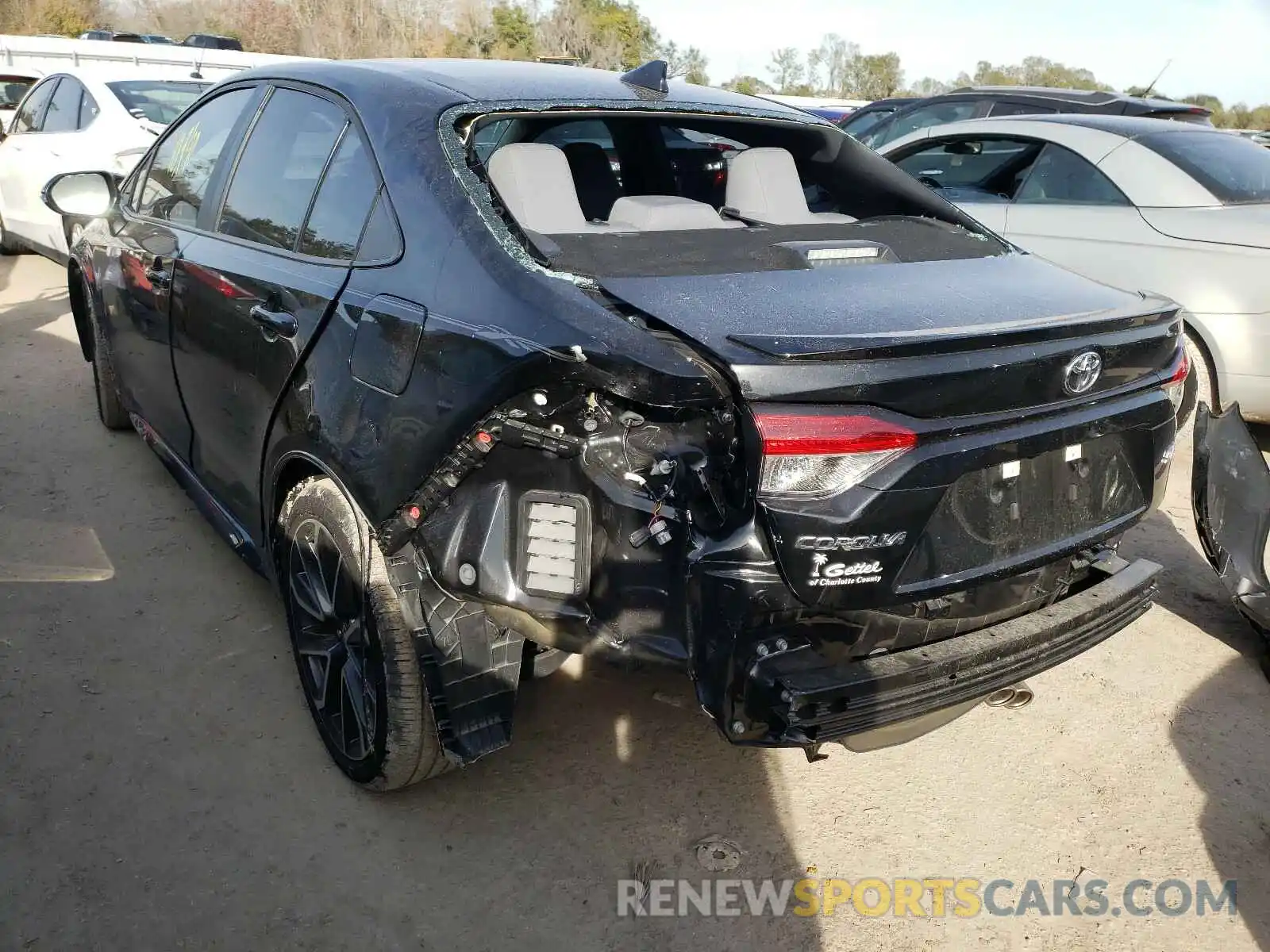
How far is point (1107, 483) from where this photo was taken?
2316 millimetres

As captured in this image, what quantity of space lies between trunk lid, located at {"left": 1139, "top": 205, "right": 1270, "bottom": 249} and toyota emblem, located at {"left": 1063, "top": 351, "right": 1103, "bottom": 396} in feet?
9.93

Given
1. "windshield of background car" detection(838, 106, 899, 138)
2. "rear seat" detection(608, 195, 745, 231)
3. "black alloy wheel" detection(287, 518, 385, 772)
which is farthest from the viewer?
"windshield of background car" detection(838, 106, 899, 138)

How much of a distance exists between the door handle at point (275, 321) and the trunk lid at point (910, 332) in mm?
888

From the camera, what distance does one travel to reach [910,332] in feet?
6.40

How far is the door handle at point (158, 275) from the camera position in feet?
10.9

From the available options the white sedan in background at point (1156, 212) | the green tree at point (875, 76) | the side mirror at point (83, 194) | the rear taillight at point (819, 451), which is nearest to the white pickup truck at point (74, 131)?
the side mirror at point (83, 194)

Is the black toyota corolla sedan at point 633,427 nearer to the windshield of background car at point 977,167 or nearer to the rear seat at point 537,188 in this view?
the rear seat at point 537,188

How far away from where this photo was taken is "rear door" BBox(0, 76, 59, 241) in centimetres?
803

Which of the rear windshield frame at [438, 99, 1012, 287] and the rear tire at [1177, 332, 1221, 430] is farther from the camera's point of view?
the rear tire at [1177, 332, 1221, 430]

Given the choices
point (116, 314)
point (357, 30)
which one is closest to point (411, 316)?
point (116, 314)

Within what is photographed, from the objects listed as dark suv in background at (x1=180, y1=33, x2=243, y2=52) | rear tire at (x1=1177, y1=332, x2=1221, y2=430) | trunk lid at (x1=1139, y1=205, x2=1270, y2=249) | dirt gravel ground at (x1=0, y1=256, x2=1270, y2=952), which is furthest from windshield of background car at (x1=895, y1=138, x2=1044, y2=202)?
dark suv in background at (x1=180, y1=33, x2=243, y2=52)

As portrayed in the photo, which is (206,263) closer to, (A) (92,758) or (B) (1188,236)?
(A) (92,758)

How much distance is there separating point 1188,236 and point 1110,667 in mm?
2431

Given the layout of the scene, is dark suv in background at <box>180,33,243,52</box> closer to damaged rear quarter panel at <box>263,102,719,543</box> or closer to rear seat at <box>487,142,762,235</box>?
rear seat at <box>487,142,762,235</box>
